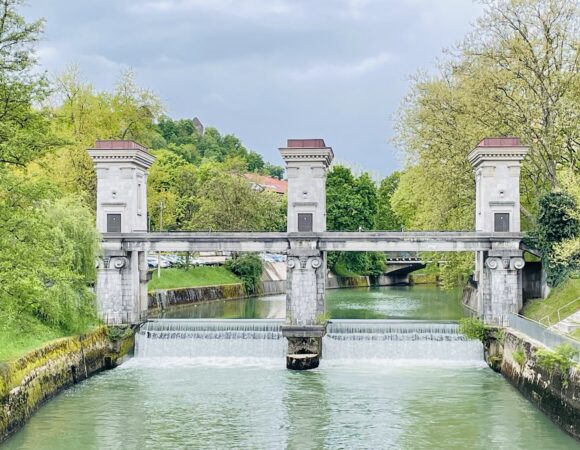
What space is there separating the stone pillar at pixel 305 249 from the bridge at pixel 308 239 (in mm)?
49

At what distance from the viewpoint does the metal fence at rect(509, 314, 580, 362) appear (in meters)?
23.2

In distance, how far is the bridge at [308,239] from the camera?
35.7 meters

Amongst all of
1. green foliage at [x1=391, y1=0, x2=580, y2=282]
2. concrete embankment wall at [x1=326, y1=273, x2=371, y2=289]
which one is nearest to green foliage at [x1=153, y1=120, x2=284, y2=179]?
concrete embankment wall at [x1=326, y1=273, x2=371, y2=289]

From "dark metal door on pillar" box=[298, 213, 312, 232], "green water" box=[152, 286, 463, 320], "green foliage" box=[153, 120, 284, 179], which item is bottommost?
"green water" box=[152, 286, 463, 320]

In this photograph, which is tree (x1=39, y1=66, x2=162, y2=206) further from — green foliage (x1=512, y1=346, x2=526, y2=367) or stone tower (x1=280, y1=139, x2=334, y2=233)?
green foliage (x1=512, y1=346, x2=526, y2=367)

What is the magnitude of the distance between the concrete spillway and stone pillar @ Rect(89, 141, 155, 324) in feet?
6.59

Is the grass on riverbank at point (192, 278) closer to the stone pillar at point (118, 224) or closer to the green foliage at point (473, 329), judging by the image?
the stone pillar at point (118, 224)

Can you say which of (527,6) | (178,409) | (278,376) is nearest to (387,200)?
(527,6)

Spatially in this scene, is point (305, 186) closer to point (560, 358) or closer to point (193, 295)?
point (560, 358)

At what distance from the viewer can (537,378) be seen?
82.7ft

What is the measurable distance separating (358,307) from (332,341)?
21.5 m

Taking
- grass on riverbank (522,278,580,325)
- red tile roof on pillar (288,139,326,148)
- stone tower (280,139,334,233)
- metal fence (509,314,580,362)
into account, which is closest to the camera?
metal fence (509,314,580,362)

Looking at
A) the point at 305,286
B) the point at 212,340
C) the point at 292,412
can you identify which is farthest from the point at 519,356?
the point at 212,340

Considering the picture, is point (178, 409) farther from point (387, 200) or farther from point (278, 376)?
point (387, 200)
